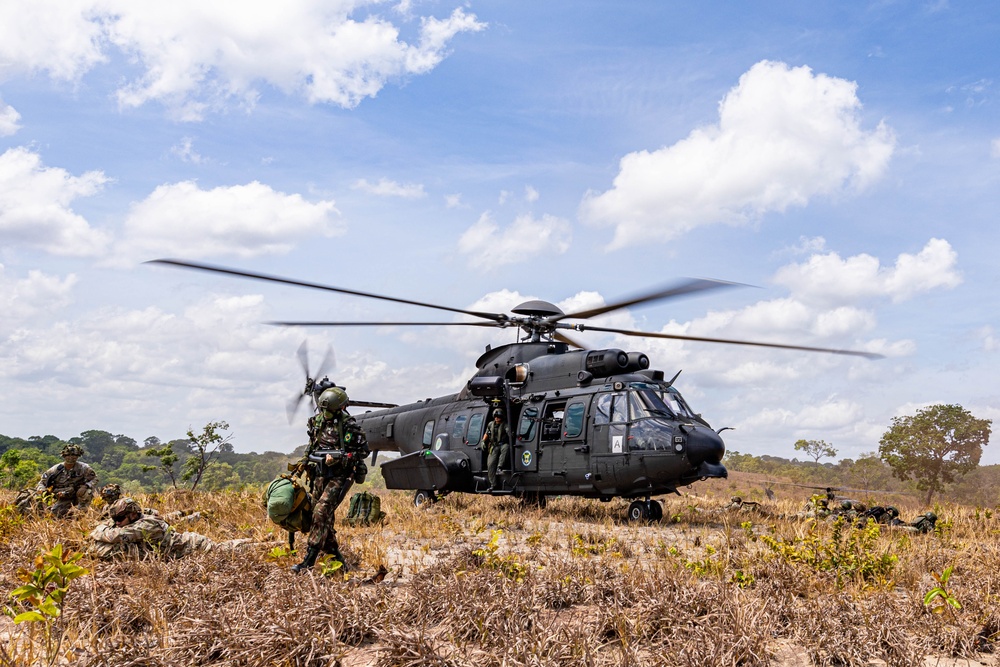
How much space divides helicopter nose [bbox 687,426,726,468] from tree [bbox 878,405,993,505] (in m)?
23.3

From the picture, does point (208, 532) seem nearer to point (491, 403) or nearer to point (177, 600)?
point (177, 600)

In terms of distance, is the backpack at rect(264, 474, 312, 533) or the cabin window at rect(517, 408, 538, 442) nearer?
the backpack at rect(264, 474, 312, 533)

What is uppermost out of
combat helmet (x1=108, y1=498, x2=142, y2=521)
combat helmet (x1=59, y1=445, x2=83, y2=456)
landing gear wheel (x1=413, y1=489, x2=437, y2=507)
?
combat helmet (x1=59, y1=445, x2=83, y2=456)

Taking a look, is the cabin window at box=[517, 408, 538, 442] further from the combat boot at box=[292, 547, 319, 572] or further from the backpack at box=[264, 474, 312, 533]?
the combat boot at box=[292, 547, 319, 572]

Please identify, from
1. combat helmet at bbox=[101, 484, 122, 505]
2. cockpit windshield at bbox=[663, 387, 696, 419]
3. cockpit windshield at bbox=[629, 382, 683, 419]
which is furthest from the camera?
cockpit windshield at bbox=[663, 387, 696, 419]

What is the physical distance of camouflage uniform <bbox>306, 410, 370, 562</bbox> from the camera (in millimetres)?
7145

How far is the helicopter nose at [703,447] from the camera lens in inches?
418

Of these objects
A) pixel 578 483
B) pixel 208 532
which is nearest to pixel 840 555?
pixel 578 483

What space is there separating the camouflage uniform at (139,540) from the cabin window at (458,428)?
285 inches

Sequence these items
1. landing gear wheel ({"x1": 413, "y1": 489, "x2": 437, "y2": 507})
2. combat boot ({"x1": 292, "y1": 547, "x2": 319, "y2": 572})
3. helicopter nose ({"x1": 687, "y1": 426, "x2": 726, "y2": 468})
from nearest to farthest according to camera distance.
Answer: combat boot ({"x1": 292, "y1": 547, "x2": 319, "y2": 572}), helicopter nose ({"x1": 687, "y1": 426, "x2": 726, "y2": 468}), landing gear wheel ({"x1": 413, "y1": 489, "x2": 437, "y2": 507})

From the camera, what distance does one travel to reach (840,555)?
22.0ft

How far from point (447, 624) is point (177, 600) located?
234 centimetres

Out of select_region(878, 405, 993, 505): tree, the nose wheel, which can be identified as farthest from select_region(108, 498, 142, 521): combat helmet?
select_region(878, 405, 993, 505): tree

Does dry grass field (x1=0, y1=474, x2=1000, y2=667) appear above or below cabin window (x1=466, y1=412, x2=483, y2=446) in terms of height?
below
